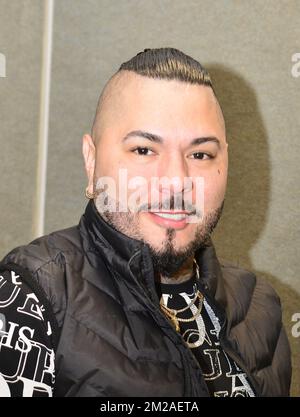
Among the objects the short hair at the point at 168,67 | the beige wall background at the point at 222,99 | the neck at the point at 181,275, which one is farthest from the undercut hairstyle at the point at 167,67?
the beige wall background at the point at 222,99

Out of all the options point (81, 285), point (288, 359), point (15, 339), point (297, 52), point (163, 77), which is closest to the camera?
point (15, 339)

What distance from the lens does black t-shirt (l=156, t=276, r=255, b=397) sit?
1018 mm

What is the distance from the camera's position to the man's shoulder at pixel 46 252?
91 centimetres

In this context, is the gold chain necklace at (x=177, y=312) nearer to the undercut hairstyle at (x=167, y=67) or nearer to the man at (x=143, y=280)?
the man at (x=143, y=280)

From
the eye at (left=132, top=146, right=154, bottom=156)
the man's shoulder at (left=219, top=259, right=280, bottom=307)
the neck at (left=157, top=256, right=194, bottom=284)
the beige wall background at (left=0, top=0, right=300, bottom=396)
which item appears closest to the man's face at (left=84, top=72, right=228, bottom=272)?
the eye at (left=132, top=146, right=154, bottom=156)

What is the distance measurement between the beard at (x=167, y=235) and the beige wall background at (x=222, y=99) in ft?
2.44

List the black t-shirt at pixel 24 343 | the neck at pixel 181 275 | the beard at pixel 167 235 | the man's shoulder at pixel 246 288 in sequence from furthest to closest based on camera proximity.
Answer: the man's shoulder at pixel 246 288, the neck at pixel 181 275, the beard at pixel 167 235, the black t-shirt at pixel 24 343

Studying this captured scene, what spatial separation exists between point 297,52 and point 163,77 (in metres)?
0.88

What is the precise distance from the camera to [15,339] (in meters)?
0.82

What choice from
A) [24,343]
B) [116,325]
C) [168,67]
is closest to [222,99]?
[168,67]

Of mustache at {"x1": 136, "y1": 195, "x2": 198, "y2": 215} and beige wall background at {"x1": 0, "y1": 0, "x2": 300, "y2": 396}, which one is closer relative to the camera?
mustache at {"x1": 136, "y1": 195, "x2": 198, "y2": 215}

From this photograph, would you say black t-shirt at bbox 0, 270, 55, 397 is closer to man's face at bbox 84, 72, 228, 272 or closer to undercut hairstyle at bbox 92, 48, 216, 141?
man's face at bbox 84, 72, 228, 272
